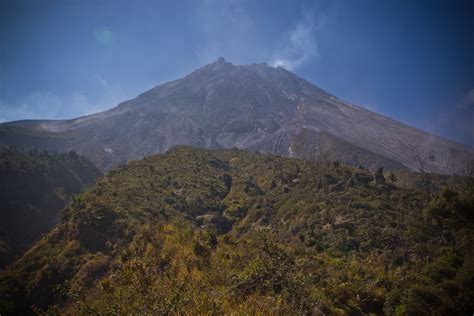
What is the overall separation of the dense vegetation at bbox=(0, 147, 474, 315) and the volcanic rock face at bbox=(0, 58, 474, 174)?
5420 centimetres

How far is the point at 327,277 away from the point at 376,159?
298ft

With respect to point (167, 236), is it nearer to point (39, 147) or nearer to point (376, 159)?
point (376, 159)

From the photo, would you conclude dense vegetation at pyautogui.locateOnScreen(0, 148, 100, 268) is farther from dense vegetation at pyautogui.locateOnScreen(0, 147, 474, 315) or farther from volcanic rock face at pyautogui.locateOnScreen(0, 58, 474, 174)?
volcanic rock face at pyautogui.locateOnScreen(0, 58, 474, 174)

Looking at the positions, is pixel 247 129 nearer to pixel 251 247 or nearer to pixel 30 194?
pixel 30 194

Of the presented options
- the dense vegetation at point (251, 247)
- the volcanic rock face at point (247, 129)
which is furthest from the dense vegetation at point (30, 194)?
the volcanic rock face at point (247, 129)

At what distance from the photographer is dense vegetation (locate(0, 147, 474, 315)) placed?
7.48m

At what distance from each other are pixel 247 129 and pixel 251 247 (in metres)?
118

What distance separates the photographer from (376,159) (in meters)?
91.1

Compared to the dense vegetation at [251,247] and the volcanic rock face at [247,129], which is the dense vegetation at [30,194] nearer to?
the dense vegetation at [251,247]

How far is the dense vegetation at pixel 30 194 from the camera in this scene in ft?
149

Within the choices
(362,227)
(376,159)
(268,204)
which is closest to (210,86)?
(376,159)

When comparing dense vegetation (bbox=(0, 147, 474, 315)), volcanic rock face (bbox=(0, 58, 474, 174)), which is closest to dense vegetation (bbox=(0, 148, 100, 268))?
dense vegetation (bbox=(0, 147, 474, 315))

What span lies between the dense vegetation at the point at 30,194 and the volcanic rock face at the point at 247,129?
113ft

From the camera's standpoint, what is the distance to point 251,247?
1207 cm
